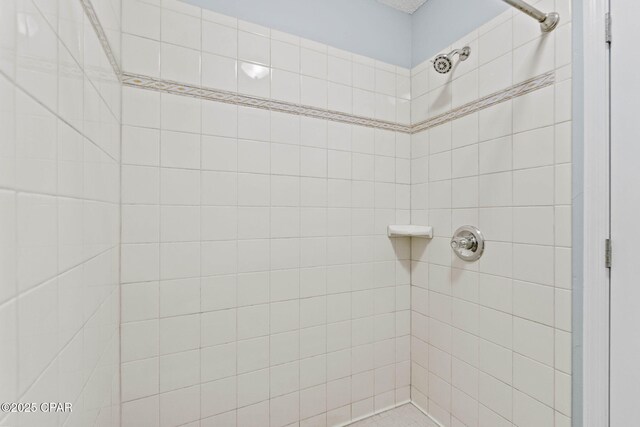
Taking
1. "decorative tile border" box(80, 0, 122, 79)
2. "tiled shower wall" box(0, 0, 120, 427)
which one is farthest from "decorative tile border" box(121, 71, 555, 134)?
"tiled shower wall" box(0, 0, 120, 427)

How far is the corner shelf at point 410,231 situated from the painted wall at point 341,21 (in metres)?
0.98

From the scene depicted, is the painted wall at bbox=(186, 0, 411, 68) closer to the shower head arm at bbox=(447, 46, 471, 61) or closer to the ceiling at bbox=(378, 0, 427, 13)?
the ceiling at bbox=(378, 0, 427, 13)

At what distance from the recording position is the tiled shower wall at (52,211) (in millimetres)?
364

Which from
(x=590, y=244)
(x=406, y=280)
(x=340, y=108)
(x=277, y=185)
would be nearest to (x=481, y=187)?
(x=590, y=244)

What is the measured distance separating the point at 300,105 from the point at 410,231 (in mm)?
892

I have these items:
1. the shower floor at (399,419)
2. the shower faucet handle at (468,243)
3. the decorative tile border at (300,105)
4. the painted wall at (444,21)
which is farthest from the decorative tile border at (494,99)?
the shower floor at (399,419)

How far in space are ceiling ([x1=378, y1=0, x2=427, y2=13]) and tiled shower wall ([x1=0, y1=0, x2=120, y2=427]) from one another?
1.49 meters

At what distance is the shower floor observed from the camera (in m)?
1.56

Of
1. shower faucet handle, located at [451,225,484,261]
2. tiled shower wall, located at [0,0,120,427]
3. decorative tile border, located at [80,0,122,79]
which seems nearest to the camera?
tiled shower wall, located at [0,0,120,427]

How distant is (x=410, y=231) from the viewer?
161cm

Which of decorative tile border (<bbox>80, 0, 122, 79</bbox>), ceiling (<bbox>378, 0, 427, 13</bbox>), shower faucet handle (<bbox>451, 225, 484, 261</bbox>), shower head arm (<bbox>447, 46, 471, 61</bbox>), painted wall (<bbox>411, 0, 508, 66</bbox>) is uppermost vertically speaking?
ceiling (<bbox>378, 0, 427, 13</bbox>)

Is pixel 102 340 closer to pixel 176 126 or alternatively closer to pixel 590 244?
pixel 176 126

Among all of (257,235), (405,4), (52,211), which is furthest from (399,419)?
(405,4)

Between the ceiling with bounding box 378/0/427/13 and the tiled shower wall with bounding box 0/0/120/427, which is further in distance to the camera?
the ceiling with bounding box 378/0/427/13
